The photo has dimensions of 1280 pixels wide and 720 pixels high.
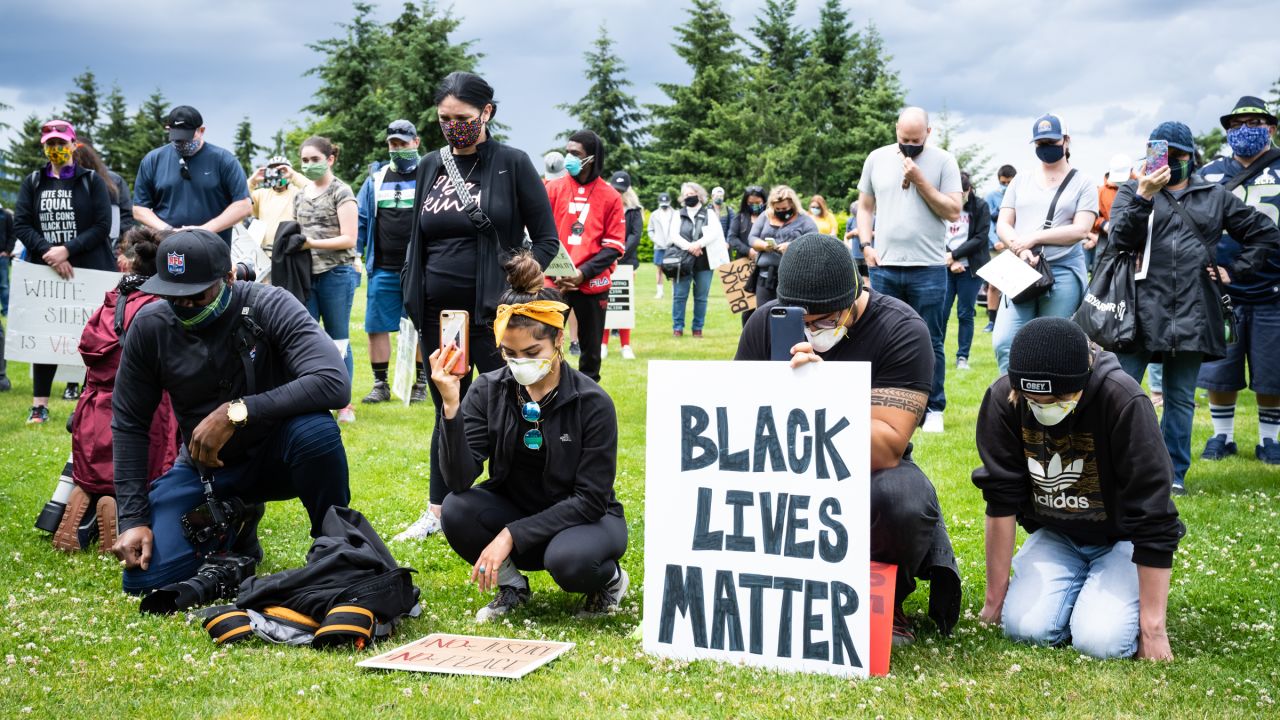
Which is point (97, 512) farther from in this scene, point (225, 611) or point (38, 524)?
point (225, 611)

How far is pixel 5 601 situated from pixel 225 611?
121 cm

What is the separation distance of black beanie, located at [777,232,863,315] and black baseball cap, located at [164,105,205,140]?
600cm

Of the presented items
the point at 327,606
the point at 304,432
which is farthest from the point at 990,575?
the point at 304,432

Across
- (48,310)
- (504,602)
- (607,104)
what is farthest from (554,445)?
(607,104)

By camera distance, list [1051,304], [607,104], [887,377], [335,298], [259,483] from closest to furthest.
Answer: [887,377] < [259,483] < [1051,304] < [335,298] < [607,104]

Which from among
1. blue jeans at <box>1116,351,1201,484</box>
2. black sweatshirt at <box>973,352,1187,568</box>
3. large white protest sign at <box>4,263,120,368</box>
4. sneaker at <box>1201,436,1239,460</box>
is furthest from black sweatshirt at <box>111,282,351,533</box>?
sneaker at <box>1201,436,1239,460</box>

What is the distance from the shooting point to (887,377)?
450 cm

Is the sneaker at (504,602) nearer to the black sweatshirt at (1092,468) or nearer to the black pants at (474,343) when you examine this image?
the black pants at (474,343)

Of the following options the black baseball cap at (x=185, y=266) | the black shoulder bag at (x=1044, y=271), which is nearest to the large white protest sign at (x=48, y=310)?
the black baseball cap at (x=185, y=266)

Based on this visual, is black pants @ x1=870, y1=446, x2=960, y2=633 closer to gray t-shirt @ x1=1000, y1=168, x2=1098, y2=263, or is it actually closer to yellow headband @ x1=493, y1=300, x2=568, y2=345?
yellow headband @ x1=493, y1=300, x2=568, y2=345

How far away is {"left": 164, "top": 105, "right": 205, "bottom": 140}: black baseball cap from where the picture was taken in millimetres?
8492

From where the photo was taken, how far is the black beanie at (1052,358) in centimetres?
424

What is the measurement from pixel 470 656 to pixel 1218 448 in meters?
6.68

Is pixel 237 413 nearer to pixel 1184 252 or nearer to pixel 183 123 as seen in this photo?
pixel 183 123
